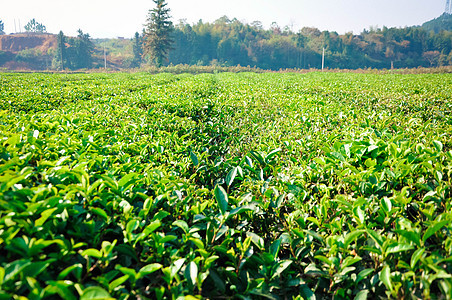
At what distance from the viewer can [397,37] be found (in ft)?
342

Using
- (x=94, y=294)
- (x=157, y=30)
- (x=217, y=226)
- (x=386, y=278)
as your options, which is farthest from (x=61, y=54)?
(x=386, y=278)

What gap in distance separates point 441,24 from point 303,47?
160 m

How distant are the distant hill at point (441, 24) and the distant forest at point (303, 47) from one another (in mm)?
97613

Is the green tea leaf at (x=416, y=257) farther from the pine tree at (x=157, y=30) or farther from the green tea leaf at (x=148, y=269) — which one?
the pine tree at (x=157, y=30)

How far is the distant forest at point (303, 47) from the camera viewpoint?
82812mm

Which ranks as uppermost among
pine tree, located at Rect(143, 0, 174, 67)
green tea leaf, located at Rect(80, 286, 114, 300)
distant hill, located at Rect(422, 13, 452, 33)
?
distant hill, located at Rect(422, 13, 452, 33)

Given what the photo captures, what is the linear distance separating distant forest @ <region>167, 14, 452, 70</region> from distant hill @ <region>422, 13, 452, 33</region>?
97.6 metres

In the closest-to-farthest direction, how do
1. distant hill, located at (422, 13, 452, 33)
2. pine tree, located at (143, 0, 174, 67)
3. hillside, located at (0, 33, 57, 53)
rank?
1. pine tree, located at (143, 0, 174, 67)
2. hillside, located at (0, 33, 57, 53)
3. distant hill, located at (422, 13, 452, 33)

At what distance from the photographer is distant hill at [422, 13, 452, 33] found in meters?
174

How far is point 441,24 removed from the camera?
599 feet

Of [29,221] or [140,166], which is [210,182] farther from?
[29,221]

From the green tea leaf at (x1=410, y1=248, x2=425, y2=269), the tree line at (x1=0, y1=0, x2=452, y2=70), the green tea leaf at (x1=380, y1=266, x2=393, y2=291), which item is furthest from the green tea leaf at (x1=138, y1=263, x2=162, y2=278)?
the tree line at (x1=0, y1=0, x2=452, y2=70)

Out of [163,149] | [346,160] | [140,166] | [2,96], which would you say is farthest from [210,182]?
[2,96]

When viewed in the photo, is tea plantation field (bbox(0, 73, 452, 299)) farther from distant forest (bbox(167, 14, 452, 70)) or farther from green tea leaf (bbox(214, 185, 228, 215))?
distant forest (bbox(167, 14, 452, 70))
